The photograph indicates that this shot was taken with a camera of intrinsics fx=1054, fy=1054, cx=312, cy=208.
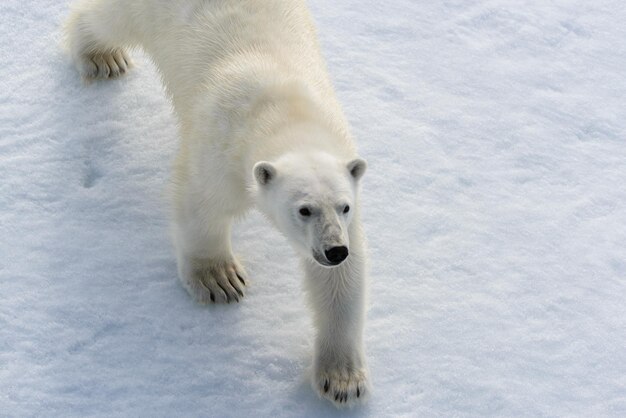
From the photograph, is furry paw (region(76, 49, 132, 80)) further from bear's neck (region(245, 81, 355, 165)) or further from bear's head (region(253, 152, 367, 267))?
bear's head (region(253, 152, 367, 267))

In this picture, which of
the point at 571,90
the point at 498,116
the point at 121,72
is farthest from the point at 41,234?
the point at 571,90

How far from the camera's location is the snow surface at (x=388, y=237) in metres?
3.66

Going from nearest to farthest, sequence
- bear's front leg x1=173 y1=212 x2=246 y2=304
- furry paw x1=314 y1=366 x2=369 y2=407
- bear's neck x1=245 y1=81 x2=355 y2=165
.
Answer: bear's neck x1=245 y1=81 x2=355 y2=165, furry paw x1=314 y1=366 x2=369 y2=407, bear's front leg x1=173 y1=212 x2=246 y2=304

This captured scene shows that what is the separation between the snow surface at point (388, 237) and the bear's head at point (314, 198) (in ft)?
2.22

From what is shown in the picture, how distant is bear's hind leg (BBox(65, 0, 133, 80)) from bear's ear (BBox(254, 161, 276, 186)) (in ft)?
4.85

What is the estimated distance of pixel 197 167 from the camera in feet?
12.1

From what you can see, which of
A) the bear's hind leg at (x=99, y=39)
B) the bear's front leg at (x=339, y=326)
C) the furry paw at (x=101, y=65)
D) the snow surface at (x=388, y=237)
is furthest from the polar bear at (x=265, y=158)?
the furry paw at (x=101, y=65)

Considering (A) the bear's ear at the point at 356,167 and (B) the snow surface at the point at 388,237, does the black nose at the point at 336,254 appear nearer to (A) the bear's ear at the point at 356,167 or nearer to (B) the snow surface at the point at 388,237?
(A) the bear's ear at the point at 356,167

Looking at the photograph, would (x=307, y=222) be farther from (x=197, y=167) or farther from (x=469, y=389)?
(x=469, y=389)

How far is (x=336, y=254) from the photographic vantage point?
314 centimetres

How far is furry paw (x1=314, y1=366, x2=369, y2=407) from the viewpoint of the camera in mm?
3588

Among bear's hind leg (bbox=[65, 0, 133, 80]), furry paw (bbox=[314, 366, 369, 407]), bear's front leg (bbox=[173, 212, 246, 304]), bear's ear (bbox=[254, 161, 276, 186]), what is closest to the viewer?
bear's ear (bbox=[254, 161, 276, 186])

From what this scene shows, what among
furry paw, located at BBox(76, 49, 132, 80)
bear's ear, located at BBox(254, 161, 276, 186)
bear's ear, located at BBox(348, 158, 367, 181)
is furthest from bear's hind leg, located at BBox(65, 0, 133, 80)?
bear's ear, located at BBox(348, 158, 367, 181)

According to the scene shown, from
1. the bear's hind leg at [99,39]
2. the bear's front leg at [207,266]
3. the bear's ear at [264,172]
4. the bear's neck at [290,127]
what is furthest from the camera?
the bear's hind leg at [99,39]
